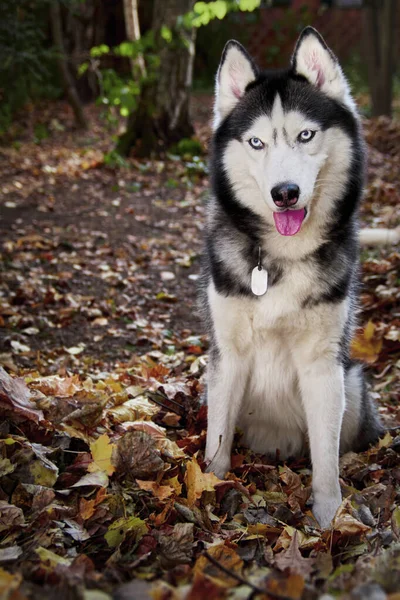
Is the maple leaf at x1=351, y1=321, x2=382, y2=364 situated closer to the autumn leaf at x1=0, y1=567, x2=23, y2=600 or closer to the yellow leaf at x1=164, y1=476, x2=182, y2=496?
the yellow leaf at x1=164, y1=476, x2=182, y2=496

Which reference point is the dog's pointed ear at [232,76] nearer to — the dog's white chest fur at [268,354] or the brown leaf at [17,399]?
the dog's white chest fur at [268,354]

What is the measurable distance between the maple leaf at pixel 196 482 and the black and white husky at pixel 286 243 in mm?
341

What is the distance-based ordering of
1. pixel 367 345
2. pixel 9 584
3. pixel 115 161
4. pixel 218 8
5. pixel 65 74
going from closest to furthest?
pixel 9 584, pixel 367 345, pixel 218 8, pixel 115 161, pixel 65 74

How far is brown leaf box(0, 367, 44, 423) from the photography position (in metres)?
2.76

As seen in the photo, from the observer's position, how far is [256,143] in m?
2.87

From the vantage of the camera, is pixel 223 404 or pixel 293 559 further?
pixel 223 404

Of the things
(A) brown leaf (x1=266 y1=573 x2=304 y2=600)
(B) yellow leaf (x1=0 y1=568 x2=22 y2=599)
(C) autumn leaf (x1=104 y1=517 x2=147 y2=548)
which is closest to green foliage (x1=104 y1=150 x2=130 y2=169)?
(C) autumn leaf (x1=104 y1=517 x2=147 y2=548)

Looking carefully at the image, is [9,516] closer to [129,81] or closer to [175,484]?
[175,484]

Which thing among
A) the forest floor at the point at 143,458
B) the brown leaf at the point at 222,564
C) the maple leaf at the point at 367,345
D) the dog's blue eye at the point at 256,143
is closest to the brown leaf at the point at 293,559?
the forest floor at the point at 143,458

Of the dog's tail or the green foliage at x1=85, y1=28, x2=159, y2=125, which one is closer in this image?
the dog's tail

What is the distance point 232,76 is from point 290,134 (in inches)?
18.7

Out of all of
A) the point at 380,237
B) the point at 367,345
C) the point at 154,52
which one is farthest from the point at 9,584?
the point at 154,52

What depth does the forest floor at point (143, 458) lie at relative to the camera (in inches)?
73.6

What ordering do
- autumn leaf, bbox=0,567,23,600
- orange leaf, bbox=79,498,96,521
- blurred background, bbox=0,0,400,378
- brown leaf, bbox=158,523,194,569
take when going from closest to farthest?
autumn leaf, bbox=0,567,23,600, brown leaf, bbox=158,523,194,569, orange leaf, bbox=79,498,96,521, blurred background, bbox=0,0,400,378
